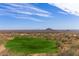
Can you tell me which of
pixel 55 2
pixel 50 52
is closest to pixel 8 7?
pixel 55 2

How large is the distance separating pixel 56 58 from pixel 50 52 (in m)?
0.07

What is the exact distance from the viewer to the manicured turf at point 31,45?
4.39 feet

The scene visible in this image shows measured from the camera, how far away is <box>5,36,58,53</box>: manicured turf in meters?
1.34

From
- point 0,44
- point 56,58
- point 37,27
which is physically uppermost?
point 37,27

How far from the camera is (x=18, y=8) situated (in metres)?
1.36

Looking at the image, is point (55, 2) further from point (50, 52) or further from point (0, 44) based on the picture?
point (0, 44)

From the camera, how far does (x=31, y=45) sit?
1.34 meters

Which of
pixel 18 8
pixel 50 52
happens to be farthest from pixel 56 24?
pixel 18 8

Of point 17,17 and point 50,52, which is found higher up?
point 17,17

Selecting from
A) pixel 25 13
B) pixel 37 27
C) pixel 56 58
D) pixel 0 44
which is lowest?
pixel 56 58

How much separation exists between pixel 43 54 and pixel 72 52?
24 centimetres

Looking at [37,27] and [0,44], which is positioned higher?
[37,27]

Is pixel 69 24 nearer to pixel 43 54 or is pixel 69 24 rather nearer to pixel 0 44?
pixel 43 54

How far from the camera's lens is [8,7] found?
1358 millimetres
